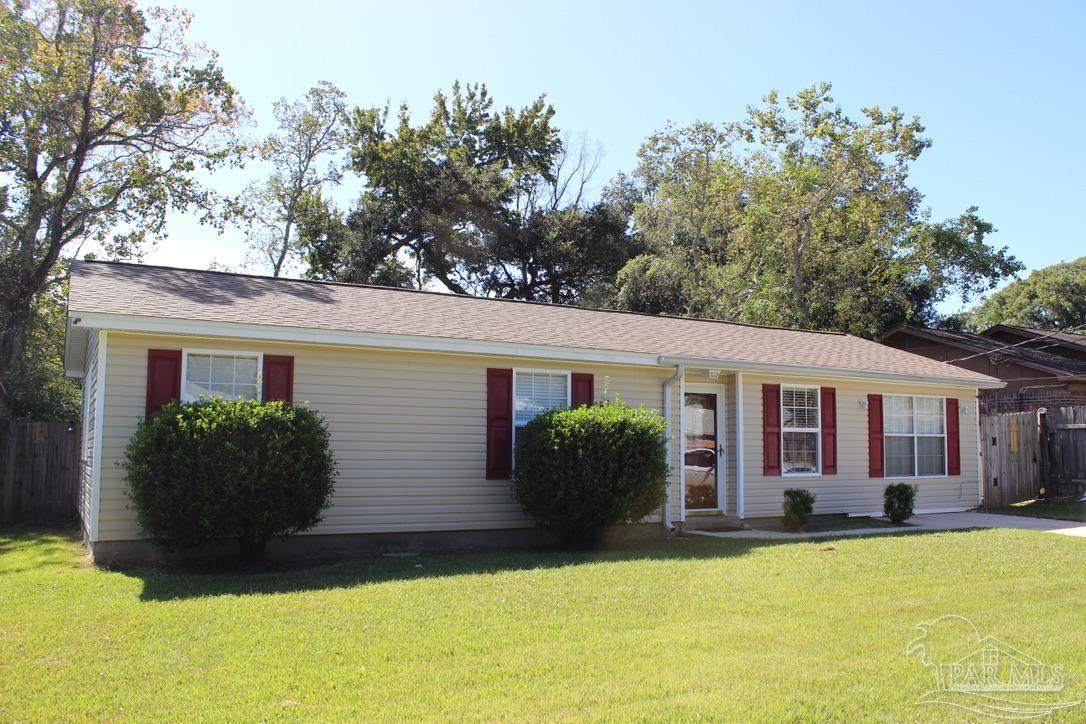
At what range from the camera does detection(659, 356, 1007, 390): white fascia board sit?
39.2 feet

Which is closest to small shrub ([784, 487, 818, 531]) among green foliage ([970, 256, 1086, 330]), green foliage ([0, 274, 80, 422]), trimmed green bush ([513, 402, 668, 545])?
trimmed green bush ([513, 402, 668, 545])

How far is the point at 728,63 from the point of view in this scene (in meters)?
15.6

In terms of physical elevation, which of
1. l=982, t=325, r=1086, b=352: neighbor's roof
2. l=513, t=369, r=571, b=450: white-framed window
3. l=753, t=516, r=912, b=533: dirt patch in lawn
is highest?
l=982, t=325, r=1086, b=352: neighbor's roof

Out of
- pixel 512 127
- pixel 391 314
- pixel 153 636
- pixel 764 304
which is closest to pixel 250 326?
pixel 391 314

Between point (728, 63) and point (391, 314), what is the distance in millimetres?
8422

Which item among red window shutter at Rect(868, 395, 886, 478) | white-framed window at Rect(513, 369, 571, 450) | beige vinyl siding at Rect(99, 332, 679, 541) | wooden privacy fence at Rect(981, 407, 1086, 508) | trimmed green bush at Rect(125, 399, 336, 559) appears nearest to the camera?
trimmed green bush at Rect(125, 399, 336, 559)

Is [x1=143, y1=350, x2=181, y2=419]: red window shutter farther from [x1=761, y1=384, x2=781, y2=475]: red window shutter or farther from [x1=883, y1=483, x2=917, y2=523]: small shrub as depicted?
[x1=883, y1=483, x2=917, y2=523]: small shrub

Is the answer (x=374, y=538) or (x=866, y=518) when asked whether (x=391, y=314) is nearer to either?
(x=374, y=538)

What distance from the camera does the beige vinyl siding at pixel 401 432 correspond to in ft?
32.7

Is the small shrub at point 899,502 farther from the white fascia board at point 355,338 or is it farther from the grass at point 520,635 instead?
the white fascia board at point 355,338

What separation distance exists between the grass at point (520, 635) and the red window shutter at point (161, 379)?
1.78m

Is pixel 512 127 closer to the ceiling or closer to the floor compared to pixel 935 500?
closer to the ceiling

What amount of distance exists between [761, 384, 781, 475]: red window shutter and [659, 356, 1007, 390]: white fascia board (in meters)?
0.45

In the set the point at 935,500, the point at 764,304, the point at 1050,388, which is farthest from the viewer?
the point at 764,304
